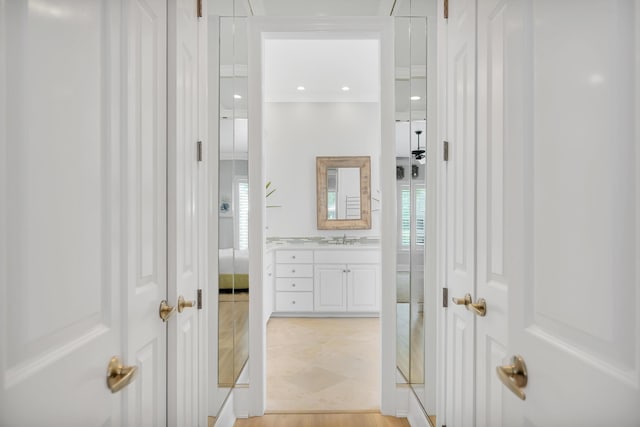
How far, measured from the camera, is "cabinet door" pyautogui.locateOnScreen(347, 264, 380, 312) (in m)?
4.32

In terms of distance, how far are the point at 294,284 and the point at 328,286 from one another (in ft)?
1.37

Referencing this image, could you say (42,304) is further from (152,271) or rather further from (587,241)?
(587,241)

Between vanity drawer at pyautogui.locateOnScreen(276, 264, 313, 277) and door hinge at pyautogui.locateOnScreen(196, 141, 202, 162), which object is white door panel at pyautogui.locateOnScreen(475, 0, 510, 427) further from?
vanity drawer at pyautogui.locateOnScreen(276, 264, 313, 277)

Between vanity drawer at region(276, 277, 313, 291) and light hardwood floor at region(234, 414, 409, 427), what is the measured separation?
2.21 m

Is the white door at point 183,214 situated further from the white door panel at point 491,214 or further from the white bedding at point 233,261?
the white door panel at point 491,214

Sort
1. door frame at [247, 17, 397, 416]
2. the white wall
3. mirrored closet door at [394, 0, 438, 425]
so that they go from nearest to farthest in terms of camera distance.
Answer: mirrored closet door at [394, 0, 438, 425] < door frame at [247, 17, 397, 416] < the white wall

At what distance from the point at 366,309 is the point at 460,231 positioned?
121 inches

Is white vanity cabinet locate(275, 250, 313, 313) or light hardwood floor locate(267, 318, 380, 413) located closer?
light hardwood floor locate(267, 318, 380, 413)

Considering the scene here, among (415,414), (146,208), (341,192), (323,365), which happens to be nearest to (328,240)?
(341,192)

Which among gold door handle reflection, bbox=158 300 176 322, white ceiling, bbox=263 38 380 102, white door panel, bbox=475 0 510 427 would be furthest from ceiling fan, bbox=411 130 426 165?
white ceiling, bbox=263 38 380 102

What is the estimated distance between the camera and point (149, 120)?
3.57ft

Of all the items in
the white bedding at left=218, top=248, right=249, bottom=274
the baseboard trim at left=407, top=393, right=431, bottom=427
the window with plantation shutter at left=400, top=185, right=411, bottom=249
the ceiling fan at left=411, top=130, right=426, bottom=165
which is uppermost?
the ceiling fan at left=411, top=130, right=426, bottom=165

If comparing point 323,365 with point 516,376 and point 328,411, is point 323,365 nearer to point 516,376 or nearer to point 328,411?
point 328,411

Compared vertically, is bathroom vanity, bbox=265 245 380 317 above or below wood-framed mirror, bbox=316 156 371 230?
below
